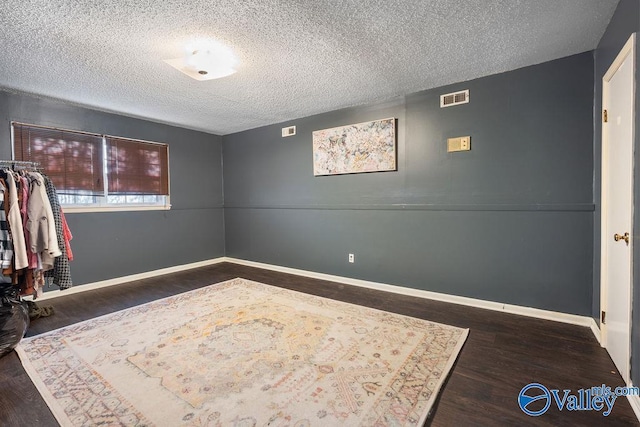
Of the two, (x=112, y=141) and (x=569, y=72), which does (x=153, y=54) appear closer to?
(x=112, y=141)

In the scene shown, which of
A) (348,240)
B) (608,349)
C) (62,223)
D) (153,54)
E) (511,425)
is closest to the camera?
(511,425)

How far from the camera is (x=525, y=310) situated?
276 centimetres

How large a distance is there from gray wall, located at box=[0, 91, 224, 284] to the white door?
5.12m

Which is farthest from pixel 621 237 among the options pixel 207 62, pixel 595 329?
pixel 207 62

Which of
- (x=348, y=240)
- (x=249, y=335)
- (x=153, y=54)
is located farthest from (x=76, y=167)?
(x=348, y=240)

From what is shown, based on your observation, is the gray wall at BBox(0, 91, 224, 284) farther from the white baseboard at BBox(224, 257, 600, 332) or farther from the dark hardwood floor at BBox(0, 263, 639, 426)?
the white baseboard at BBox(224, 257, 600, 332)

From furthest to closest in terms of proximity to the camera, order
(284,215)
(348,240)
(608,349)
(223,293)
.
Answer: (284,215)
(348,240)
(223,293)
(608,349)

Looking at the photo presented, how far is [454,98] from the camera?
3.06 meters

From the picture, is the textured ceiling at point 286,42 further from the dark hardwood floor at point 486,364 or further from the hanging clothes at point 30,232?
the dark hardwood floor at point 486,364

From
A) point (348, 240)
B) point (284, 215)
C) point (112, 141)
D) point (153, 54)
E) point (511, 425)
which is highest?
point (153, 54)

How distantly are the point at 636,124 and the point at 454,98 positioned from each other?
5.57 ft

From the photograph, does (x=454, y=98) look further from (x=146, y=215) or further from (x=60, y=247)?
(x=146, y=215)

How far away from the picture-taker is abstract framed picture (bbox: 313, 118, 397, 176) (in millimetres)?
3496

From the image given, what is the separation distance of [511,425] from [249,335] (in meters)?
1.83
